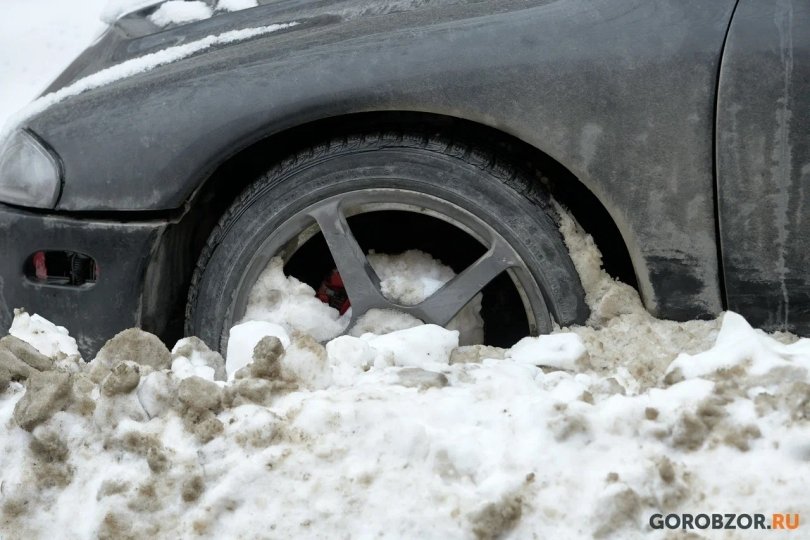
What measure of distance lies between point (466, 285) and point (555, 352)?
0.28 m

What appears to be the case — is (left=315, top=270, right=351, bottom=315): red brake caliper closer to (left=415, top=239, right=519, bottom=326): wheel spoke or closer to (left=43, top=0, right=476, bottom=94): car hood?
(left=415, top=239, right=519, bottom=326): wheel spoke

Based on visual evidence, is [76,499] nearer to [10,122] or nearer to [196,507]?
Result: [196,507]

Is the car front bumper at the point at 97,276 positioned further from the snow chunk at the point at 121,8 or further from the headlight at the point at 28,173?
the snow chunk at the point at 121,8

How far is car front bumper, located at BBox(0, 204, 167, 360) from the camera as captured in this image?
7.16ft

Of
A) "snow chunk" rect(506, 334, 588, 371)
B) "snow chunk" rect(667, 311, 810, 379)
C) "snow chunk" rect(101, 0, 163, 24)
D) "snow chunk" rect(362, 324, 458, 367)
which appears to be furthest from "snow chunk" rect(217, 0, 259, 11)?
"snow chunk" rect(667, 311, 810, 379)

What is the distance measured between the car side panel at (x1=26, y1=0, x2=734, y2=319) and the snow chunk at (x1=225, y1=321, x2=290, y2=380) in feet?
1.18

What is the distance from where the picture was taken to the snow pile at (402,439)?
1.62 m

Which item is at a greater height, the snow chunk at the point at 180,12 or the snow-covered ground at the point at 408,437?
the snow chunk at the point at 180,12

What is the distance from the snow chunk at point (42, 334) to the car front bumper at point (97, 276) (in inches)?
0.8

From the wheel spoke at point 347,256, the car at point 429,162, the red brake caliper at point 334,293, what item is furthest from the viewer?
the red brake caliper at point 334,293

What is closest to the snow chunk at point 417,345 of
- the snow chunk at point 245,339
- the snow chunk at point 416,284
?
the snow chunk at point 416,284

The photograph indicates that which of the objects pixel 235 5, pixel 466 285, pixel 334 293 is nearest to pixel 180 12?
pixel 235 5

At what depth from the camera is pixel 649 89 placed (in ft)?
6.30

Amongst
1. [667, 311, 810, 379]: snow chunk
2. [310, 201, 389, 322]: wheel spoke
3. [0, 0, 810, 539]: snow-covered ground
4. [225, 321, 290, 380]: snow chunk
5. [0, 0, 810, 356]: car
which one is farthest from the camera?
[310, 201, 389, 322]: wheel spoke
